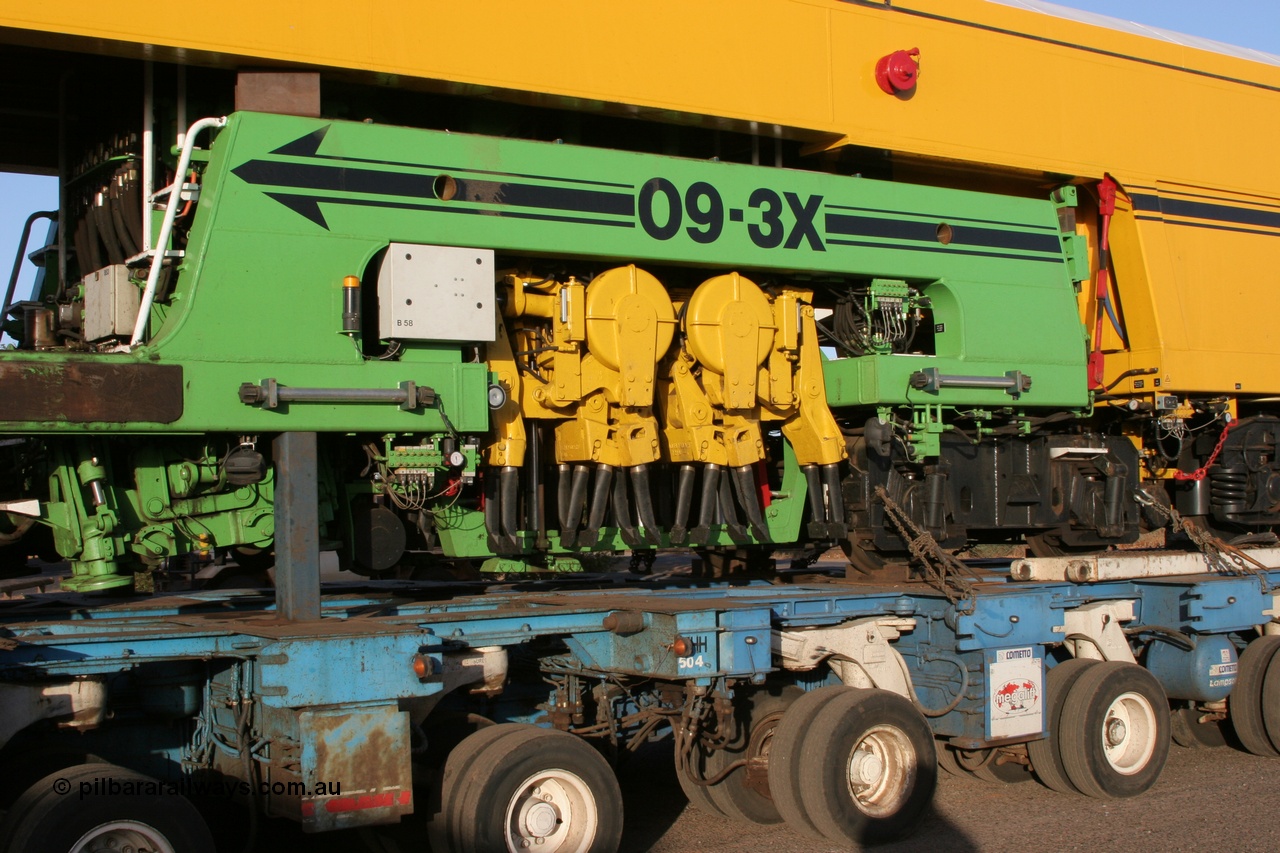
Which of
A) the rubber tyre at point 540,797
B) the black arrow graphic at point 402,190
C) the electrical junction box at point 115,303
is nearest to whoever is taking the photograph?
the rubber tyre at point 540,797

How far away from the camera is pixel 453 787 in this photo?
6.22 m

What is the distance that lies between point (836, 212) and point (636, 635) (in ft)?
10.4

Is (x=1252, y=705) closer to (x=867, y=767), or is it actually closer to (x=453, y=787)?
(x=867, y=767)

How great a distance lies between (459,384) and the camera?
23.6 ft

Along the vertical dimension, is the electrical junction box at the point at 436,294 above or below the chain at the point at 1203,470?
above

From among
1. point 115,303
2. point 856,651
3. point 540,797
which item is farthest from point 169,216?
point 856,651

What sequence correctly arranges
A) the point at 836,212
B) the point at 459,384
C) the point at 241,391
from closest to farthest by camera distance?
the point at 241,391 < the point at 459,384 < the point at 836,212

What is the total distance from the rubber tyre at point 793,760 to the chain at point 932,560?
1.02 metres

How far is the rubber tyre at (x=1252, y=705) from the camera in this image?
383 inches

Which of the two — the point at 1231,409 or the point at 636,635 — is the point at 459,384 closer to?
the point at 636,635

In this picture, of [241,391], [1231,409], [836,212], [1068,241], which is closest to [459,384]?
[241,391]

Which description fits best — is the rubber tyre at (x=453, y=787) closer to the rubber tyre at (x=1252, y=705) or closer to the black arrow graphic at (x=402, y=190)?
the black arrow graphic at (x=402, y=190)

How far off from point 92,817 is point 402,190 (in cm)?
341

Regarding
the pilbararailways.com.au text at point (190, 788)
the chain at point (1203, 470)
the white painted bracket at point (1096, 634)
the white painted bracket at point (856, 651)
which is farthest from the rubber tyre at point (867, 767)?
the chain at point (1203, 470)
